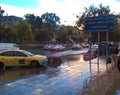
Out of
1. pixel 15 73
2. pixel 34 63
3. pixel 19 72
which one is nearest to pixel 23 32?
pixel 34 63

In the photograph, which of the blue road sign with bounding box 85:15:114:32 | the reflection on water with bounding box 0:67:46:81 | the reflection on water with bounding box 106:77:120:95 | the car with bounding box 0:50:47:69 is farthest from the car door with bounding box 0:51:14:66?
the reflection on water with bounding box 106:77:120:95

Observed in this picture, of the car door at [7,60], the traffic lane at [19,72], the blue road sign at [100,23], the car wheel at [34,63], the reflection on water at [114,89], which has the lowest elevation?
the traffic lane at [19,72]

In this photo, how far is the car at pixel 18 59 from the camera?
81.2 ft

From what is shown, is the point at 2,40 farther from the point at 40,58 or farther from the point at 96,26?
the point at 96,26

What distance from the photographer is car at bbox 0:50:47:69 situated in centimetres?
2475

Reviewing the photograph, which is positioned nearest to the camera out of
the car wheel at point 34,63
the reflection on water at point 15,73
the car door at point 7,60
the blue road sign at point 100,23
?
the blue road sign at point 100,23

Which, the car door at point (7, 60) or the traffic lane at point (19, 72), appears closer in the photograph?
the traffic lane at point (19, 72)

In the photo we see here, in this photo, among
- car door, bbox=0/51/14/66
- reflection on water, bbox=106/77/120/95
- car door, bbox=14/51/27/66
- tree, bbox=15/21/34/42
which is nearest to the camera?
reflection on water, bbox=106/77/120/95

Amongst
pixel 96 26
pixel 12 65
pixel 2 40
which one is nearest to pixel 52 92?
pixel 96 26

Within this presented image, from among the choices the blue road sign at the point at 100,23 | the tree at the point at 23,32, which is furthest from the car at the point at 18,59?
the tree at the point at 23,32

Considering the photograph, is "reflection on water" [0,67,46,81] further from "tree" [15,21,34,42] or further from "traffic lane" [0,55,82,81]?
"tree" [15,21,34,42]

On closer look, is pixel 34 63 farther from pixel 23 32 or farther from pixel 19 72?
pixel 23 32

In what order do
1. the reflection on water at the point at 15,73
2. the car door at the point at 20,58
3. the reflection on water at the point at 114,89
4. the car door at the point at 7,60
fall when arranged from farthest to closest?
the car door at the point at 20,58, the car door at the point at 7,60, the reflection on water at the point at 15,73, the reflection on water at the point at 114,89

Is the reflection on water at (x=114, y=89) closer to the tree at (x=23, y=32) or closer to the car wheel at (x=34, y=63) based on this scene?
the car wheel at (x=34, y=63)
